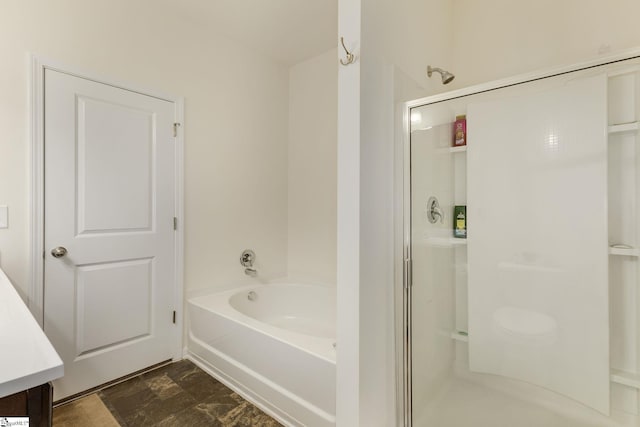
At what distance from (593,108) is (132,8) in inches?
108

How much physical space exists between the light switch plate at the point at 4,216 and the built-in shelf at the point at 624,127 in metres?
3.00

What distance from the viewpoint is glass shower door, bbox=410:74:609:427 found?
1.40 metres

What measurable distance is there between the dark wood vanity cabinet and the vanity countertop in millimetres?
45

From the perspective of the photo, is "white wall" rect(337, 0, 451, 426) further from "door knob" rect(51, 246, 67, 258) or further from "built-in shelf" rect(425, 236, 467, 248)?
"door knob" rect(51, 246, 67, 258)

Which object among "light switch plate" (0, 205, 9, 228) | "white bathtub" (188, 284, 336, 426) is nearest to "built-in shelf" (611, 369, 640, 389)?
"white bathtub" (188, 284, 336, 426)

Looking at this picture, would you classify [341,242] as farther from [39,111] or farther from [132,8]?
[132,8]

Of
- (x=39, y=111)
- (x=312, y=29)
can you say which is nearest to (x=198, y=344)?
(x=39, y=111)

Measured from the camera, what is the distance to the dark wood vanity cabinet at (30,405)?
0.58 meters

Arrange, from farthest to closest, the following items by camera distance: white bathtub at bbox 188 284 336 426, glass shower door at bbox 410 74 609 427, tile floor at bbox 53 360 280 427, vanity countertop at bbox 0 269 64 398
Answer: tile floor at bbox 53 360 280 427 → white bathtub at bbox 188 284 336 426 → glass shower door at bbox 410 74 609 427 → vanity countertop at bbox 0 269 64 398

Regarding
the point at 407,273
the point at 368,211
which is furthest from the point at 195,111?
the point at 407,273

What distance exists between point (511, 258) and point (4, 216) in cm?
270

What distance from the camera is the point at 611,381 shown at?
136 cm

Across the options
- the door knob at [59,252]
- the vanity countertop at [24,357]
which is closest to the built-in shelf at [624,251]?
the vanity countertop at [24,357]

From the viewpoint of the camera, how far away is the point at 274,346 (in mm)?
1672
